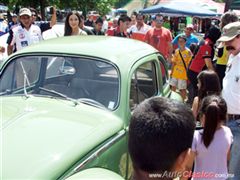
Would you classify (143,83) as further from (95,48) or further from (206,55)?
(206,55)

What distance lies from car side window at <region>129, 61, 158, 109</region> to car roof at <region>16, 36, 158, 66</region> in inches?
5.8

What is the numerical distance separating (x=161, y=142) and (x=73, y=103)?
1676 mm

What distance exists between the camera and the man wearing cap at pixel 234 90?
323 centimetres

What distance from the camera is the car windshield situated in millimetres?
3072

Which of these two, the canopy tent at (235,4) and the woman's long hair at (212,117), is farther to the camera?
the canopy tent at (235,4)

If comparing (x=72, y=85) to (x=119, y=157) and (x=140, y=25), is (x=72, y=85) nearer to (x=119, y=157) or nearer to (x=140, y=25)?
(x=119, y=157)

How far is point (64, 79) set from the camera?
3.36 metres

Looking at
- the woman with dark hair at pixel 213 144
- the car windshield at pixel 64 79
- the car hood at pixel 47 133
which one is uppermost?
the car windshield at pixel 64 79

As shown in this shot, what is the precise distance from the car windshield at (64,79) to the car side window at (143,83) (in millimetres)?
226

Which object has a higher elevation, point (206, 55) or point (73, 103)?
point (73, 103)

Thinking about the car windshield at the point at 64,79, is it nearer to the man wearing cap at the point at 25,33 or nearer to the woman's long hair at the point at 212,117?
the woman's long hair at the point at 212,117

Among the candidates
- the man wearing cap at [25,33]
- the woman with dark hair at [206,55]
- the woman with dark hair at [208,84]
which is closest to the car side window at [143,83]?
the woman with dark hair at [208,84]

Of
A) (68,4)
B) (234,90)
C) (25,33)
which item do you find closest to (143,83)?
(234,90)

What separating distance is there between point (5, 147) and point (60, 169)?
39 cm
